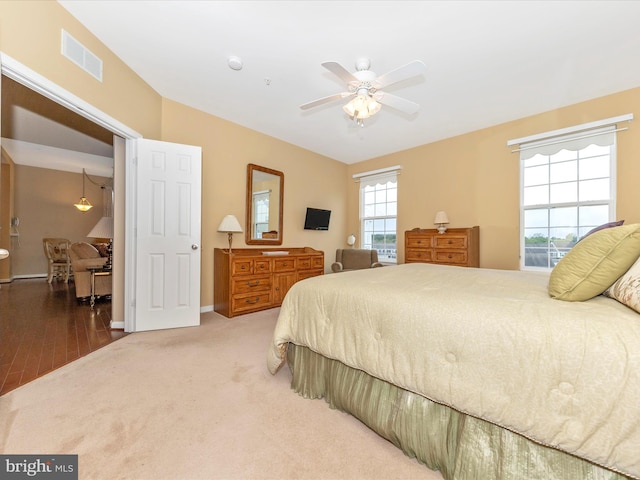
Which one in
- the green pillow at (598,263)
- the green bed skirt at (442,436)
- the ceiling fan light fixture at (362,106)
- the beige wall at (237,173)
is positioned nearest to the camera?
the green bed skirt at (442,436)

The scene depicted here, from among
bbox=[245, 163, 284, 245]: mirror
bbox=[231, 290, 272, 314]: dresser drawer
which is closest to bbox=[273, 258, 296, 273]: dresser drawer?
bbox=[231, 290, 272, 314]: dresser drawer

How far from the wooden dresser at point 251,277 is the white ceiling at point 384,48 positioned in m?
2.08

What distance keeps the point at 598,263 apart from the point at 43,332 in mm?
4635

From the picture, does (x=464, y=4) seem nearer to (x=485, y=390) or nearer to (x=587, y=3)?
(x=587, y=3)

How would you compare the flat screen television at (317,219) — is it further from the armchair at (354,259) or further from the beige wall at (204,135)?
the armchair at (354,259)

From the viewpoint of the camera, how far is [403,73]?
208 centimetres

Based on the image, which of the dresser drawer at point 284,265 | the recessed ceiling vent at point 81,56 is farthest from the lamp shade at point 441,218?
the recessed ceiling vent at point 81,56

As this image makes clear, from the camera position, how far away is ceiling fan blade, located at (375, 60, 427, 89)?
77.1 inches

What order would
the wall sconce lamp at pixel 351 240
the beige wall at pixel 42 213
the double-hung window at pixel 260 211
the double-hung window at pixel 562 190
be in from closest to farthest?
the double-hung window at pixel 562 190 < the double-hung window at pixel 260 211 < the wall sconce lamp at pixel 351 240 < the beige wall at pixel 42 213

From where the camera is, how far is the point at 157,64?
2.79 m

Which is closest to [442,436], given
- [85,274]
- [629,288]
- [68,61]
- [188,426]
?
[629,288]

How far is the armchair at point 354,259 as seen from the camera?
16.4 feet

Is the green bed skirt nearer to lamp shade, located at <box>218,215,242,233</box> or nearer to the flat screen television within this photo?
lamp shade, located at <box>218,215,242,233</box>

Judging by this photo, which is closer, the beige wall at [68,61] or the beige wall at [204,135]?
the beige wall at [68,61]
